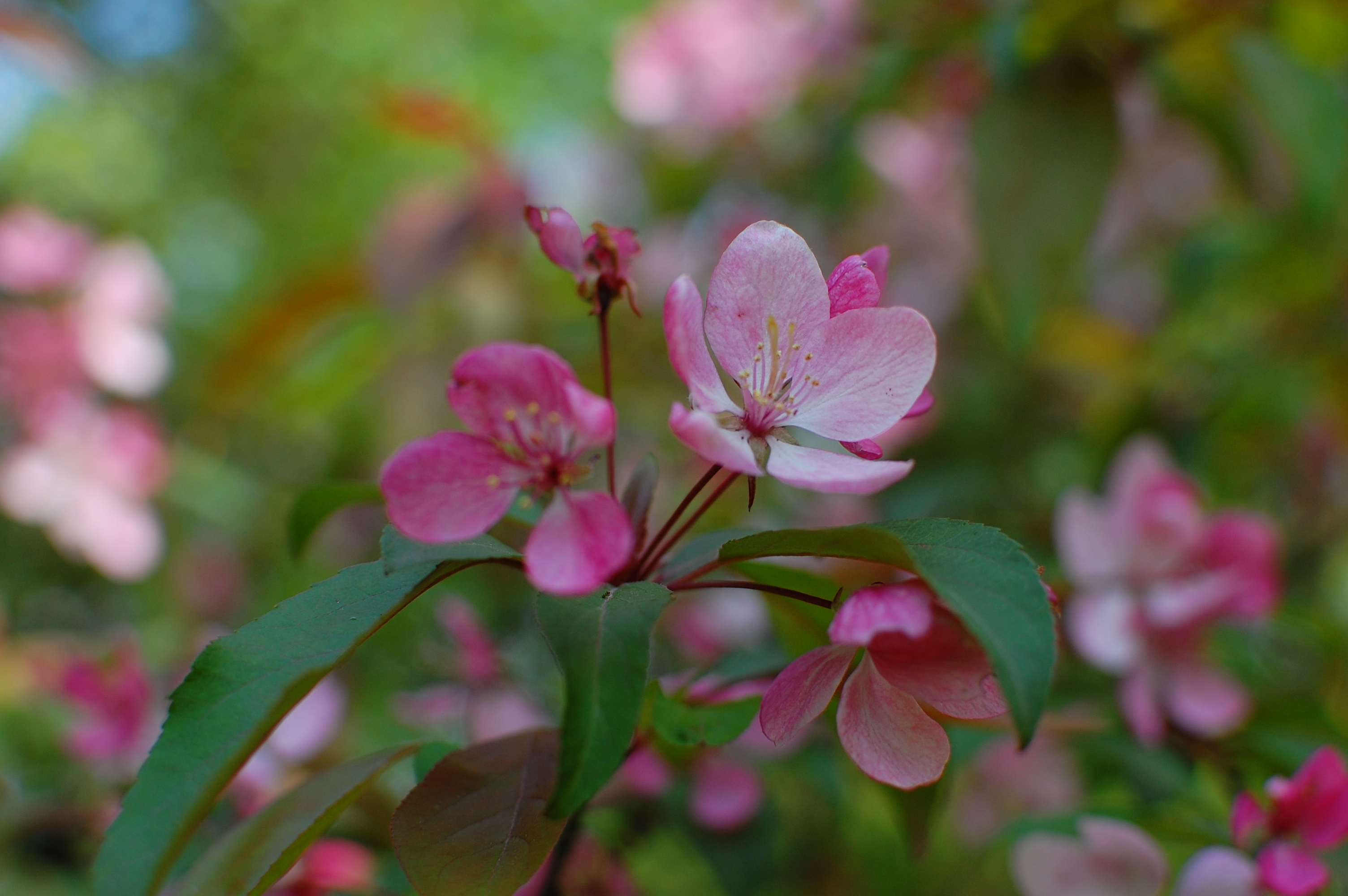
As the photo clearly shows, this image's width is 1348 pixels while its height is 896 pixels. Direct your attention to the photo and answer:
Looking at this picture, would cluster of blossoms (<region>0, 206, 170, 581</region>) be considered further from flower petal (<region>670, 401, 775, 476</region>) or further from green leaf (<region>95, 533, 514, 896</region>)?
flower petal (<region>670, 401, 775, 476</region>)

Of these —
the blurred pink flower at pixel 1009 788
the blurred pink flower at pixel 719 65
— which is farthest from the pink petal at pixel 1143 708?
the blurred pink flower at pixel 719 65

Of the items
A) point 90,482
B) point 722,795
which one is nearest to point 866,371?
point 722,795

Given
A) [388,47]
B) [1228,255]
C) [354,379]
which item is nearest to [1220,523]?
[1228,255]

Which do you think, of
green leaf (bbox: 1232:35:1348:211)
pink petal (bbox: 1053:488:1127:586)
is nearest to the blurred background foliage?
green leaf (bbox: 1232:35:1348:211)

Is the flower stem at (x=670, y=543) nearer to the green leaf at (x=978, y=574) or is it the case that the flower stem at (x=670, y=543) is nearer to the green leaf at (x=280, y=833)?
Result: the green leaf at (x=978, y=574)

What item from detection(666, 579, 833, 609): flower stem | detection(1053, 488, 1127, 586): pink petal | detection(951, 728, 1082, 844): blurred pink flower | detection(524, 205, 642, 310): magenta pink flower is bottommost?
detection(951, 728, 1082, 844): blurred pink flower

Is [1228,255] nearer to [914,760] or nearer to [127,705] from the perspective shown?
[914,760]
